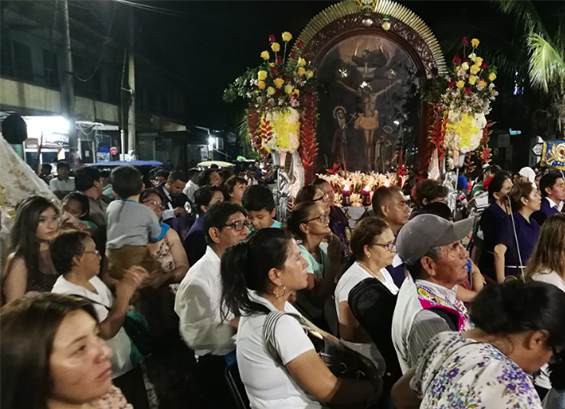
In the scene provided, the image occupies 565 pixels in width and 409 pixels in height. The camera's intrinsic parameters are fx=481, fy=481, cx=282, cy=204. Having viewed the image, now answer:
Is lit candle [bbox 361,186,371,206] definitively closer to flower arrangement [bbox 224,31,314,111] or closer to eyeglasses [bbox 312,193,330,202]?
flower arrangement [bbox 224,31,314,111]

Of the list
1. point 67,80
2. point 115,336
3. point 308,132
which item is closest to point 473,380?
point 115,336

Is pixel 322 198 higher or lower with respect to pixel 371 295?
higher

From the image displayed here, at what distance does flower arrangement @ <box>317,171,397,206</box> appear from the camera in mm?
8742

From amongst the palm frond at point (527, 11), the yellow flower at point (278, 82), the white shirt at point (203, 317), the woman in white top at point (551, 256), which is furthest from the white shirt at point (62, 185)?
the palm frond at point (527, 11)

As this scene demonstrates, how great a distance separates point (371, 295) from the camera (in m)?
2.56

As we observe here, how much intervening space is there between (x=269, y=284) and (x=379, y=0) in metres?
8.54

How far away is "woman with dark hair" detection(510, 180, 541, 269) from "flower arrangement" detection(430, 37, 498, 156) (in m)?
4.52

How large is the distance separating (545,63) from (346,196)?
705 cm

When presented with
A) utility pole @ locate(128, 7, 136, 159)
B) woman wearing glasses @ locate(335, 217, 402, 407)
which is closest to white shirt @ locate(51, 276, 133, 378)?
woman wearing glasses @ locate(335, 217, 402, 407)

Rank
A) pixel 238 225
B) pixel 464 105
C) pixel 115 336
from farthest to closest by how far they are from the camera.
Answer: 1. pixel 464 105
2. pixel 238 225
3. pixel 115 336

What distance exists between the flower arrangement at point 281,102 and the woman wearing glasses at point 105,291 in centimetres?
627

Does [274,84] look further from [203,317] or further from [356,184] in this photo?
[203,317]

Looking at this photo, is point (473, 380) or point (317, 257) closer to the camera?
point (473, 380)

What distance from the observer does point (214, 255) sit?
9.78 ft
